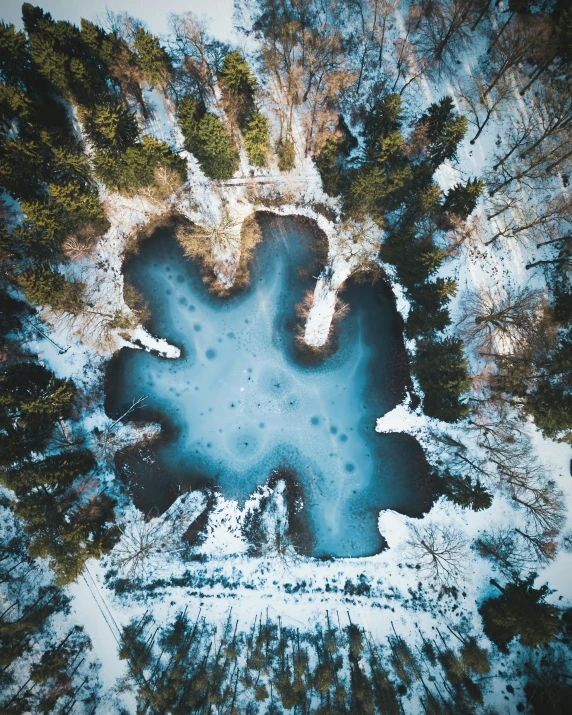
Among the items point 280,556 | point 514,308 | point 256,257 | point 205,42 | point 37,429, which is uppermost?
point 205,42

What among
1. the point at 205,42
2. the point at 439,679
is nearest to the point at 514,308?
the point at 439,679

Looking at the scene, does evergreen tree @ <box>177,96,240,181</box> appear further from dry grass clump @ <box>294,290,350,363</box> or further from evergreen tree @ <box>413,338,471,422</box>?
evergreen tree @ <box>413,338,471,422</box>

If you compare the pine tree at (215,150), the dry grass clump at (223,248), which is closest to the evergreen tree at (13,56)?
the pine tree at (215,150)

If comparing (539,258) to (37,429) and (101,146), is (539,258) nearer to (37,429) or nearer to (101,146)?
(101,146)

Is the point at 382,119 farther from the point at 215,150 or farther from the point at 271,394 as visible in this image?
the point at 271,394

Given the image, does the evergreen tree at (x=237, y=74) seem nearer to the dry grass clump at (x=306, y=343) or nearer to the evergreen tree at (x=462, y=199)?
the dry grass clump at (x=306, y=343)

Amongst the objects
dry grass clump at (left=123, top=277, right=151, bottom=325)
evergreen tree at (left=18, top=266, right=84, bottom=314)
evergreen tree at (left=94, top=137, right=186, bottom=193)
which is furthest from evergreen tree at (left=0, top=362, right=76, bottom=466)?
evergreen tree at (left=94, top=137, right=186, bottom=193)
